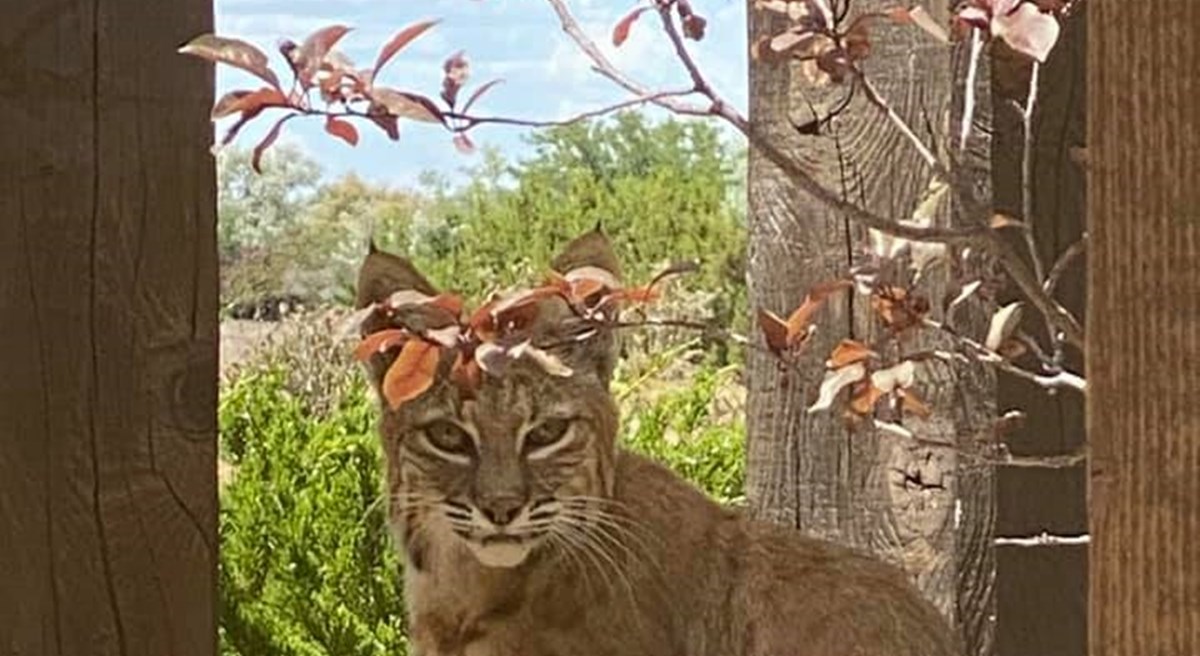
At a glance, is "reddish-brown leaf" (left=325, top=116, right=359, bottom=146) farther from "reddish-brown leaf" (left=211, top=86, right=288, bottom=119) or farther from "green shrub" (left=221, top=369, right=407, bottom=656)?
"green shrub" (left=221, top=369, right=407, bottom=656)

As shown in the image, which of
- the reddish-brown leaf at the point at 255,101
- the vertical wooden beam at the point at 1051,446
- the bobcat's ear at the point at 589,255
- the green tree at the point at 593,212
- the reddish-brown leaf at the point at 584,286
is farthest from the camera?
the green tree at the point at 593,212

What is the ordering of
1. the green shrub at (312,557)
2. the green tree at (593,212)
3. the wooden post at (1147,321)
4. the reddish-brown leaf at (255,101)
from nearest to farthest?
1. the wooden post at (1147,321)
2. the reddish-brown leaf at (255,101)
3. the green shrub at (312,557)
4. the green tree at (593,212)

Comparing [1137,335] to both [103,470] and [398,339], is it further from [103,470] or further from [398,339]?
[103,470]

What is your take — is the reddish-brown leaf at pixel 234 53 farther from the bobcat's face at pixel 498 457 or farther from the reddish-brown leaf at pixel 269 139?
the bobcat's face at pixel 498 457

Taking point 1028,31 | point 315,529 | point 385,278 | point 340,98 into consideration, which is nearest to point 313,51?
point 340,98

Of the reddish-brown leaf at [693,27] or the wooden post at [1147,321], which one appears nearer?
the wooden post at [1147,321]

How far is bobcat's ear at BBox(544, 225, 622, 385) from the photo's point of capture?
7.59ft

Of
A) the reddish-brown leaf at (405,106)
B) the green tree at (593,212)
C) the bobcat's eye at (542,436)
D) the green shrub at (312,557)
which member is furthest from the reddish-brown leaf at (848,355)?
the green tree at (593,212)

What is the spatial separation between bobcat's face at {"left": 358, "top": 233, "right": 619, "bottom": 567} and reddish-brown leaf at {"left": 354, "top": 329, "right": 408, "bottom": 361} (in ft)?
2.38

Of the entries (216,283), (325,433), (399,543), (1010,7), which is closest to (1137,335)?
(1010,7)

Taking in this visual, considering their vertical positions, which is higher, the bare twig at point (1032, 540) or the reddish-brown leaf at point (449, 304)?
the reddish-brown leaf at point (449, 304)

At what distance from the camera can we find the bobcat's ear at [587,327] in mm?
2312

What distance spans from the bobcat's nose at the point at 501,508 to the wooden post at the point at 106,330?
550 millimetres

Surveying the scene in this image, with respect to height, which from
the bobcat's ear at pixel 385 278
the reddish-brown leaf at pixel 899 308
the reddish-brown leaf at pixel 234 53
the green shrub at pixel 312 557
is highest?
the reddish-brown leaf at pixel 234 53
